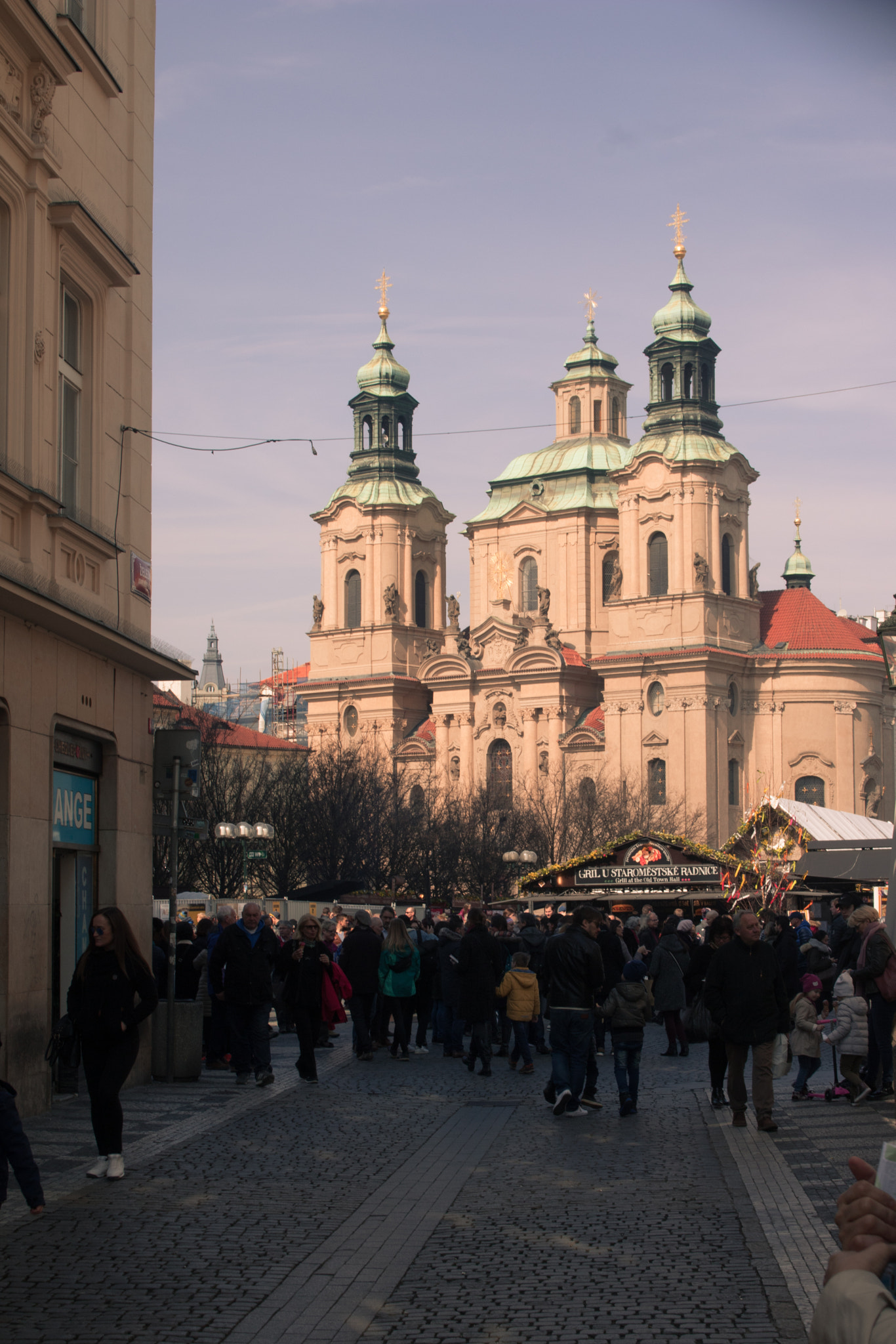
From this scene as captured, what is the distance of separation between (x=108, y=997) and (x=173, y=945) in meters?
5.85

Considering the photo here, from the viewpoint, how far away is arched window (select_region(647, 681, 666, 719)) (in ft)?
255

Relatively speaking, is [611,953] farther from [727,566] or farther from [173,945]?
[727,566]

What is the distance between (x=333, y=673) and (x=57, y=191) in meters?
76.0

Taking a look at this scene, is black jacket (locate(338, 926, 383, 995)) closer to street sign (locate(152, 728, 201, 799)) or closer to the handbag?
street sign (locate(152, 728, 201, 799))

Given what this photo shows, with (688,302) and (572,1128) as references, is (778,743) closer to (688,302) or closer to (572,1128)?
(688,302)

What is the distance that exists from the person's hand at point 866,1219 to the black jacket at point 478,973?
1243 cm

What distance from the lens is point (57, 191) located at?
45.5 feet

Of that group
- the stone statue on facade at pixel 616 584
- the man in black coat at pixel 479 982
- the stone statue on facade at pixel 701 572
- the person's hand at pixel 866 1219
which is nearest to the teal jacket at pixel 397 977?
the man in black coat at pixel 479 982

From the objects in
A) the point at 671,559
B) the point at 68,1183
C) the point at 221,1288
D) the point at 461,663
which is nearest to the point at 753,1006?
the point at 68,1183

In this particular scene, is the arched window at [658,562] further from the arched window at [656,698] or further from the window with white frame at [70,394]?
the window with white frame at [70,394]

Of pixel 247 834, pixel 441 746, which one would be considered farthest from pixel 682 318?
pixel 247 834

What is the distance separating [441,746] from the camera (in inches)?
3361

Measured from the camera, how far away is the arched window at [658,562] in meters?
79.2

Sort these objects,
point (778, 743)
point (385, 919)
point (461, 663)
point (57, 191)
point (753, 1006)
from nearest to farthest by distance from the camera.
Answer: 1. point (753, 1006)
2. point (57, 191)
3. point (385, 919)
4. point (778, 743)
5. point (461, 663)
